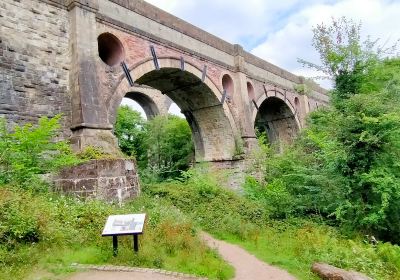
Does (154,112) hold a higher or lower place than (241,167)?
higher

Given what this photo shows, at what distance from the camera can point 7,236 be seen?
17.1 feet

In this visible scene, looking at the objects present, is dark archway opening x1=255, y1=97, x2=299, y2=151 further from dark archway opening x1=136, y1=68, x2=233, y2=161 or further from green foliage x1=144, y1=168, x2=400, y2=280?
green foliage x1=144, y1=168, x2=400, y2=280

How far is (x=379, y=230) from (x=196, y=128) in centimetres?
989

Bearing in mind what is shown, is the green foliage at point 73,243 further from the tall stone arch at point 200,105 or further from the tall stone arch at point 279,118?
the tall stone arch at point 279,118

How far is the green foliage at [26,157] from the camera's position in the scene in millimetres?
7320

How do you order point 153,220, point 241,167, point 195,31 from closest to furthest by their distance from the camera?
point 153,220 → point 195,31 → point 241,167

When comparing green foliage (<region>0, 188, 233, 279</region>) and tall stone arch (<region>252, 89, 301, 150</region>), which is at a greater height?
tall stone arch (<region>252, 89, 301, 150</region>)

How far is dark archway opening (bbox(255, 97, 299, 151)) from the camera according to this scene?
76.6ft

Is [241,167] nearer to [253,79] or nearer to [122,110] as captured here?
[253,79]

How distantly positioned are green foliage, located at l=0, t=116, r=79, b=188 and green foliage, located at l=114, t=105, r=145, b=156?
450 inches

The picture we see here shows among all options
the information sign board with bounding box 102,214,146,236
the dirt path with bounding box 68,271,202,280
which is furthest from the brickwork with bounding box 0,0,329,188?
the dirt path with bounding box 68,271,202,280

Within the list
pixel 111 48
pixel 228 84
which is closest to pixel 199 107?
pixel 228 84

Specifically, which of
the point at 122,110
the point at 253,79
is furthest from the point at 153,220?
the point at 122,110

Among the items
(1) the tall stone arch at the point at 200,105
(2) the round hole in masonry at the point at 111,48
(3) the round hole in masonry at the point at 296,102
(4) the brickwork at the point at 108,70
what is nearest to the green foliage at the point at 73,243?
(4) the brickwork at the point at 108,70
